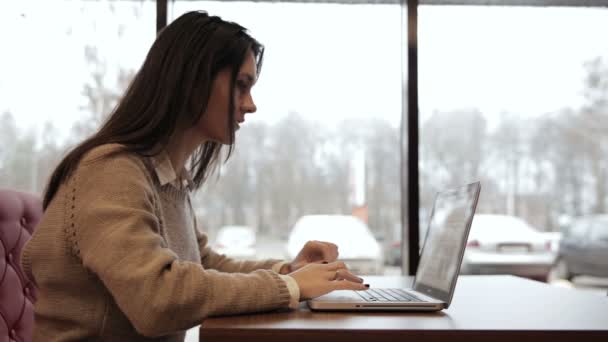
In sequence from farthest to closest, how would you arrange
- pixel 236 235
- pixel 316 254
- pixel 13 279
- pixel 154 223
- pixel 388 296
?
pixel 236 235 → pixel 13 279 → pixel 316 254 → pixel 388 296 → pixel 154 223

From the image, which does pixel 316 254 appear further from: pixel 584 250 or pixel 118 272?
pixel 584 250

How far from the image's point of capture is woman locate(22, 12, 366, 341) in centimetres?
95

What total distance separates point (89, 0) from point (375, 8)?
1343 millimetres

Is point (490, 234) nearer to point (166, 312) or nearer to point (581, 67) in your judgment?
point (581, 67)

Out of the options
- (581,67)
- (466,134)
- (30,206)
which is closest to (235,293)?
(30,206)

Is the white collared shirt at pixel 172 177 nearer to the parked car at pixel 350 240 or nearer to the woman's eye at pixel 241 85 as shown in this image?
the woman's eye at pixel 241 85

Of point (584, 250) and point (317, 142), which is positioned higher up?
point (317, 142)

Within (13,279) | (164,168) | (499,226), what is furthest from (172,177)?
(499,226)

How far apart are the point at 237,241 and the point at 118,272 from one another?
1.77m

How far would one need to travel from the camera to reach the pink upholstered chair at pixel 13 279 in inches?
62.6

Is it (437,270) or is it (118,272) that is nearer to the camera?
(118,272)

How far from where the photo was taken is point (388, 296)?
1.17m

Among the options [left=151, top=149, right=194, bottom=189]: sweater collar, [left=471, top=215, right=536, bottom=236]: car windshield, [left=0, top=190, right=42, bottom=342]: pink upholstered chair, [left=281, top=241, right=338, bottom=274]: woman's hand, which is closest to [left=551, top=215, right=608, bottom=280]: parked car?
[left=471, top=215, right=536, bottom=236]: car windshield

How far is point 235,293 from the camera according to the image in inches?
38.2
